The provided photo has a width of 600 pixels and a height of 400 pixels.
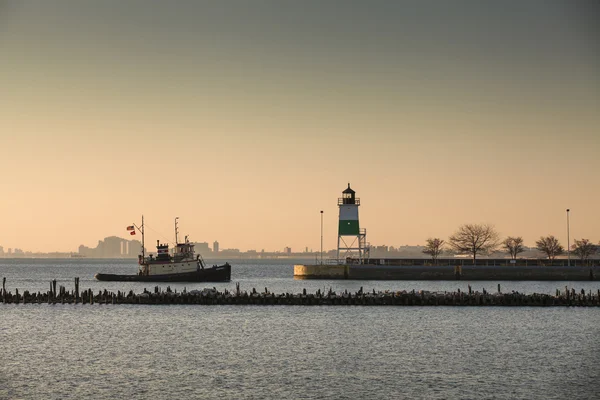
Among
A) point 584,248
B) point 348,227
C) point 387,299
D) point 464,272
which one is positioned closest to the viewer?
point 387,299

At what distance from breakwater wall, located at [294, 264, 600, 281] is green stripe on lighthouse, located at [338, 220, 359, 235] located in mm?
5767

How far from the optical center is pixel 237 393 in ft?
115

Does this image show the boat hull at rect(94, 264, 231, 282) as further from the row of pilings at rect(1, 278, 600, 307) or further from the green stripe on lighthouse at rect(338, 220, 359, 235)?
the row of pilings at rect(1, 278, 600, 307)

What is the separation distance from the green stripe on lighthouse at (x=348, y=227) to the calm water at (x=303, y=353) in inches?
1932

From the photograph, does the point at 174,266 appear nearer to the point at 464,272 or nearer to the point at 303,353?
the point at 464,272

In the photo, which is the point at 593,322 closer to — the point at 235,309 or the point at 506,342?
the point at 506,342

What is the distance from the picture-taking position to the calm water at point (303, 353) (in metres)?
36.1

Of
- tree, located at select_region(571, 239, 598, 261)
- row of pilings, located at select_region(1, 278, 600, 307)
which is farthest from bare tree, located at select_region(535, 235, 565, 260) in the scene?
row of pilings, located at select_region(1, 278, 600, 307)

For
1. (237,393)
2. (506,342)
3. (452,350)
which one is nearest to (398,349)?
(452,350)

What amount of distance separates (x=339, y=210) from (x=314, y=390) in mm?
88950

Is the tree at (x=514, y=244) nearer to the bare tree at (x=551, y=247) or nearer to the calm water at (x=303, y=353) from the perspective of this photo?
→ the bare tree at (x=551, y=247)

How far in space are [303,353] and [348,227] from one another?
251ft

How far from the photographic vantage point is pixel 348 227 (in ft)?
403

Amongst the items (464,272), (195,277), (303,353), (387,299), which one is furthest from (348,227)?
(303,353)
